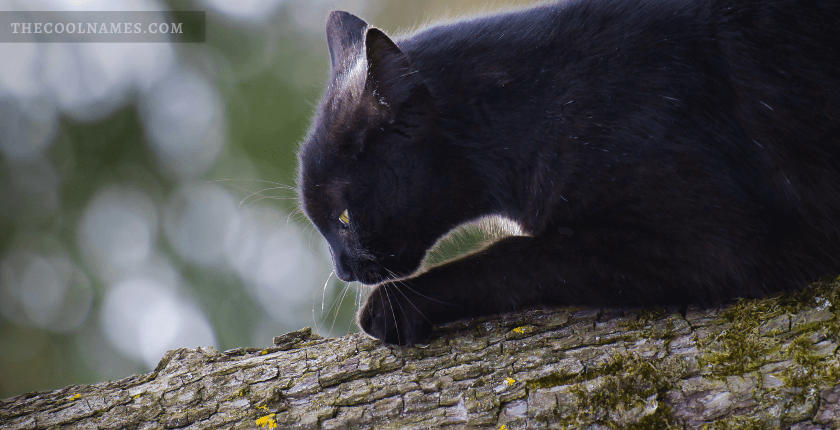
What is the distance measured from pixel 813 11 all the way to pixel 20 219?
552cm

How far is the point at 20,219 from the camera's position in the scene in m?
4.60

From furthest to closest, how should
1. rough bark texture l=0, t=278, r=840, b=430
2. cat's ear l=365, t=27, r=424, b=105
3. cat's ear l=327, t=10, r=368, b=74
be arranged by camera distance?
cat's ear l=327, t=10, r=368, b=74 → cat's ear l=365, t=27, r=424, b=105 → rough bark texture l=0, t=278, r=840, b=430

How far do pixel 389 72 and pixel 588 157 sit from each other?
0.79m

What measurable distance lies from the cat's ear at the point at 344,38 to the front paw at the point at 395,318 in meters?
0.99

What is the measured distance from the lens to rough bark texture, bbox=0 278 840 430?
59.1 inches

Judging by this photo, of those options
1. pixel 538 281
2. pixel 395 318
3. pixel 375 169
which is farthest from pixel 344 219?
pixel 538 281

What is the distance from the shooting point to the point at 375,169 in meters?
2.13

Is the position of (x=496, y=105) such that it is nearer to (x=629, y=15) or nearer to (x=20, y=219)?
(x=629, y=15)

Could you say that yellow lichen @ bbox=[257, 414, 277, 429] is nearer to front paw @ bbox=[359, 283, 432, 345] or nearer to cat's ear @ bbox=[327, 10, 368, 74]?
front paw @ bbox=[359, 283, 432, 345]

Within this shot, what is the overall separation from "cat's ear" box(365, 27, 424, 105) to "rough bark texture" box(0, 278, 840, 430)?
0.90m

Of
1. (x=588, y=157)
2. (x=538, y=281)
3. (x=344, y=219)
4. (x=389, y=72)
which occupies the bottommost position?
(x=538, y=281)

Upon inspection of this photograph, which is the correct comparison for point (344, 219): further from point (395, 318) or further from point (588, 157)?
point (588, 157)

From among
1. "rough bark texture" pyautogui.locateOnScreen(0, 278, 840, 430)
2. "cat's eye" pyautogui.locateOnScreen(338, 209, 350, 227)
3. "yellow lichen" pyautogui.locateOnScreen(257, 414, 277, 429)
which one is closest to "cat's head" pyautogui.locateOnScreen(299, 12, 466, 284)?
"cat's eye" pyautogui.locateOnScreen(338, 209, 350, 227)

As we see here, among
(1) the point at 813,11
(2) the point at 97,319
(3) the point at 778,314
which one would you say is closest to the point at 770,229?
(3) the point at 778,314
